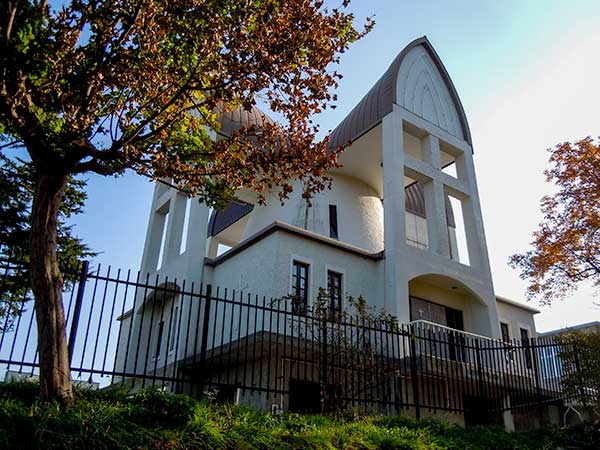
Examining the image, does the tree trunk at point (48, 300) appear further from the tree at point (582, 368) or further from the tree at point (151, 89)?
the tree at point (582, 368)

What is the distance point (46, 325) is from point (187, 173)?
114 inches

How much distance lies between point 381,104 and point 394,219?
16.7 ft

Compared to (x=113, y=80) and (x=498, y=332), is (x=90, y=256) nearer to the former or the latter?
(x=113, y=80)

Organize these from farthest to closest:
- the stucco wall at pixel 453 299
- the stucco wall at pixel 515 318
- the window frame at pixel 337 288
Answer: the stucco wall at pixel 515 318, the stucco wall at pixel 453 299, the window frame at pixel 337 288

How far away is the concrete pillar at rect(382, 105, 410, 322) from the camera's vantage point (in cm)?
1672

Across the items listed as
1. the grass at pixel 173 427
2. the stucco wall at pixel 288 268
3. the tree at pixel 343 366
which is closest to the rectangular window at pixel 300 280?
the stucco wall at pixel 288 268

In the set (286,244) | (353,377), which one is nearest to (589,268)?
(286,244)

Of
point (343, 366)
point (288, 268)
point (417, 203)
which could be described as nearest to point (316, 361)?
point (343, 366)

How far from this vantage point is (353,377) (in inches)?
418

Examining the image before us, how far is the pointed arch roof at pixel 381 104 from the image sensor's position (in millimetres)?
20422

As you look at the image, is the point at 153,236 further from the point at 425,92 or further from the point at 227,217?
the point at 425,92

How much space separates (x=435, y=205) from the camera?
769 inches

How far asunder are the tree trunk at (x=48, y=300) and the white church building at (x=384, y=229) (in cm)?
823

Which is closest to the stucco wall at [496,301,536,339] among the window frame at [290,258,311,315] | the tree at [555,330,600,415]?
the tree at [555,330,600,415]
